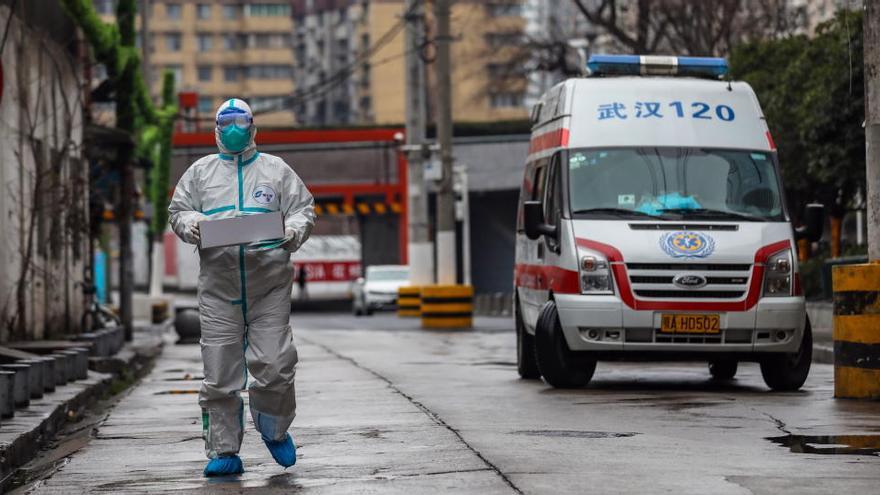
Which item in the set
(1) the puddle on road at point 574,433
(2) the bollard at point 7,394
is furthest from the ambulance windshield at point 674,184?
(2) the bollard at point 7,394

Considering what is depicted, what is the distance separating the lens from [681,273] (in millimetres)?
15359

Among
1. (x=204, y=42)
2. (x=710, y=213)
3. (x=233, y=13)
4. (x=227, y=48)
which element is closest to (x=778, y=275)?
(x=710, y=213)

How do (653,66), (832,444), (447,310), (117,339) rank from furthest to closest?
(447,310) < (117,339) < (653,66) < (832,444)

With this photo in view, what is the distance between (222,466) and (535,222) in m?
6.96

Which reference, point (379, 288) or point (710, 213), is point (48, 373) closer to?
point (710, 213)

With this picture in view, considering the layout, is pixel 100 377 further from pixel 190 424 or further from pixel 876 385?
pixel 876 385

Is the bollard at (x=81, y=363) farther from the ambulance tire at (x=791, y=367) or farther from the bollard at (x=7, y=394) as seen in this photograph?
the ambulance tire at (x=791, y=367)

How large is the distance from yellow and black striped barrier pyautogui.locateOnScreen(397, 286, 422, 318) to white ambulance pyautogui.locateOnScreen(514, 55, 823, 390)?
2662 centimetres

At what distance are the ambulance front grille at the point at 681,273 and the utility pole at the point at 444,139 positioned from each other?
21.4 m

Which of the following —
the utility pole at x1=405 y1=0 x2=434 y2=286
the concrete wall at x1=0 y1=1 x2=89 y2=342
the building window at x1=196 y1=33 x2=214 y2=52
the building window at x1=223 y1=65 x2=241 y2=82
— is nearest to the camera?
the concrete wall at x1=0 y1=1 x2=89 y2=342

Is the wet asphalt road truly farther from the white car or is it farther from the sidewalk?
the white car

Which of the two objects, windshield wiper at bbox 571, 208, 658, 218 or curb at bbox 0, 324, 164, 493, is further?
windshield wiper at bbox 571, 208, 658, 218

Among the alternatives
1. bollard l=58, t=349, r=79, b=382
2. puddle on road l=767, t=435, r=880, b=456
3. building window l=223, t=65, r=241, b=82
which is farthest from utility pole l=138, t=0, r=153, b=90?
building window l=223, t=65, r=241, b=82

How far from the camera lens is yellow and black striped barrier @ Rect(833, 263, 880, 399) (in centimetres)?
1398
